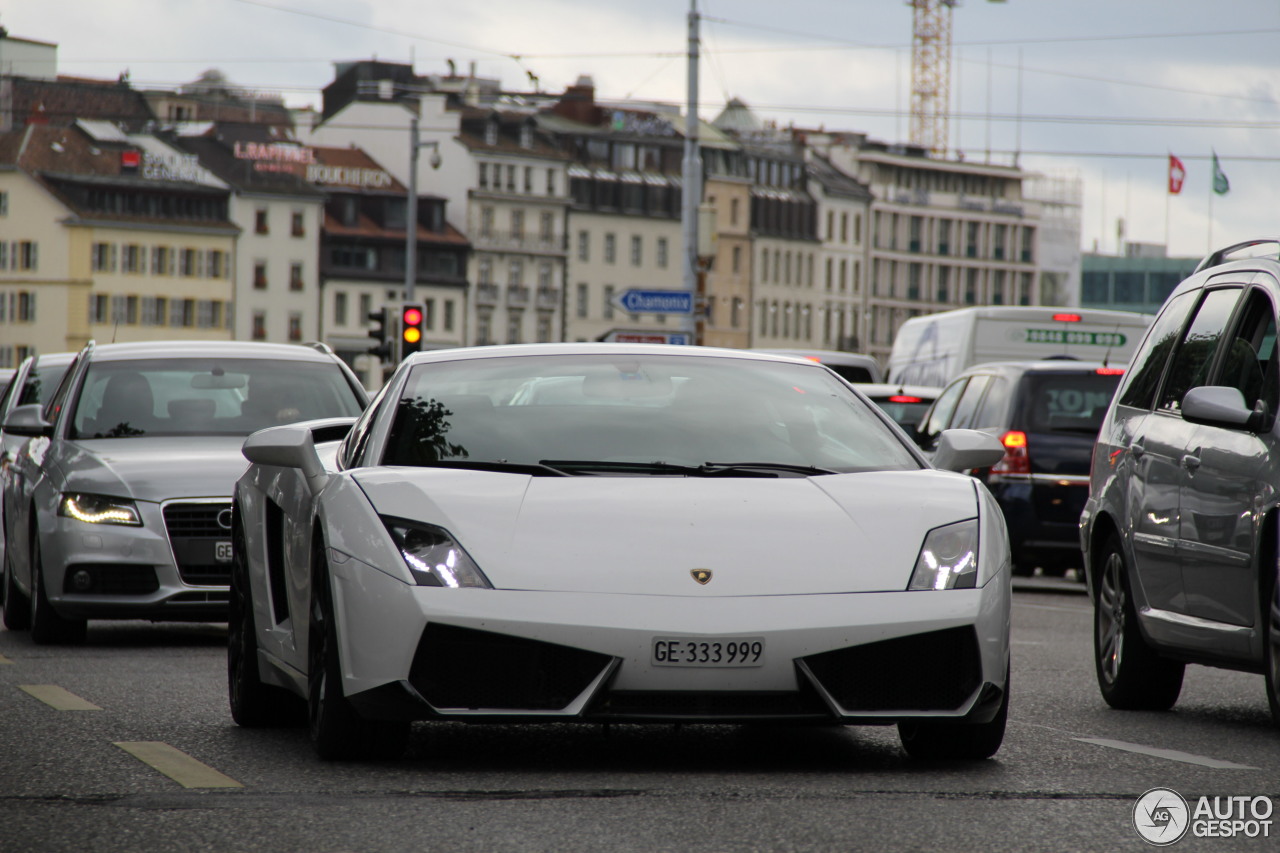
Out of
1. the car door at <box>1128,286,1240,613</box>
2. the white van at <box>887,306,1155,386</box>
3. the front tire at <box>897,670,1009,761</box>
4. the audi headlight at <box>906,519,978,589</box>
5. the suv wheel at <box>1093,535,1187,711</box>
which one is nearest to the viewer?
the audi headlight at <box>906,519,978,589</box>

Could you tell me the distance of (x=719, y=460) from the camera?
742 centimetres

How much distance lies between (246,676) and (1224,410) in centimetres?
336

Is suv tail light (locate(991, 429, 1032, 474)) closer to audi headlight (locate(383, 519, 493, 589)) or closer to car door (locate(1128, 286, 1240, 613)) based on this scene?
car door (locate(1128, 286, 1240, 613))

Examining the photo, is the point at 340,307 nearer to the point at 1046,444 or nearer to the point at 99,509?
the point at 1046,444

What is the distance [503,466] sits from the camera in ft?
24.0

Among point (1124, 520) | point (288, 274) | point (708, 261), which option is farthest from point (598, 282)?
point (1124, 520)

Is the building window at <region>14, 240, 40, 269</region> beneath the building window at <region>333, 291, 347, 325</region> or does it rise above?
above

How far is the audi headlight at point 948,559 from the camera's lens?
22.5 ft

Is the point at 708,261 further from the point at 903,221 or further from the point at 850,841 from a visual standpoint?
the point at 903,221

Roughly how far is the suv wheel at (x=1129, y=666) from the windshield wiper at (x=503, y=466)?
124 inches

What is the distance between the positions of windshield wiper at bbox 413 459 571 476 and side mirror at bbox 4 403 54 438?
22.3 feet

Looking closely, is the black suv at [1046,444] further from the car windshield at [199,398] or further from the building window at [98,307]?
the building window at [98,307]
